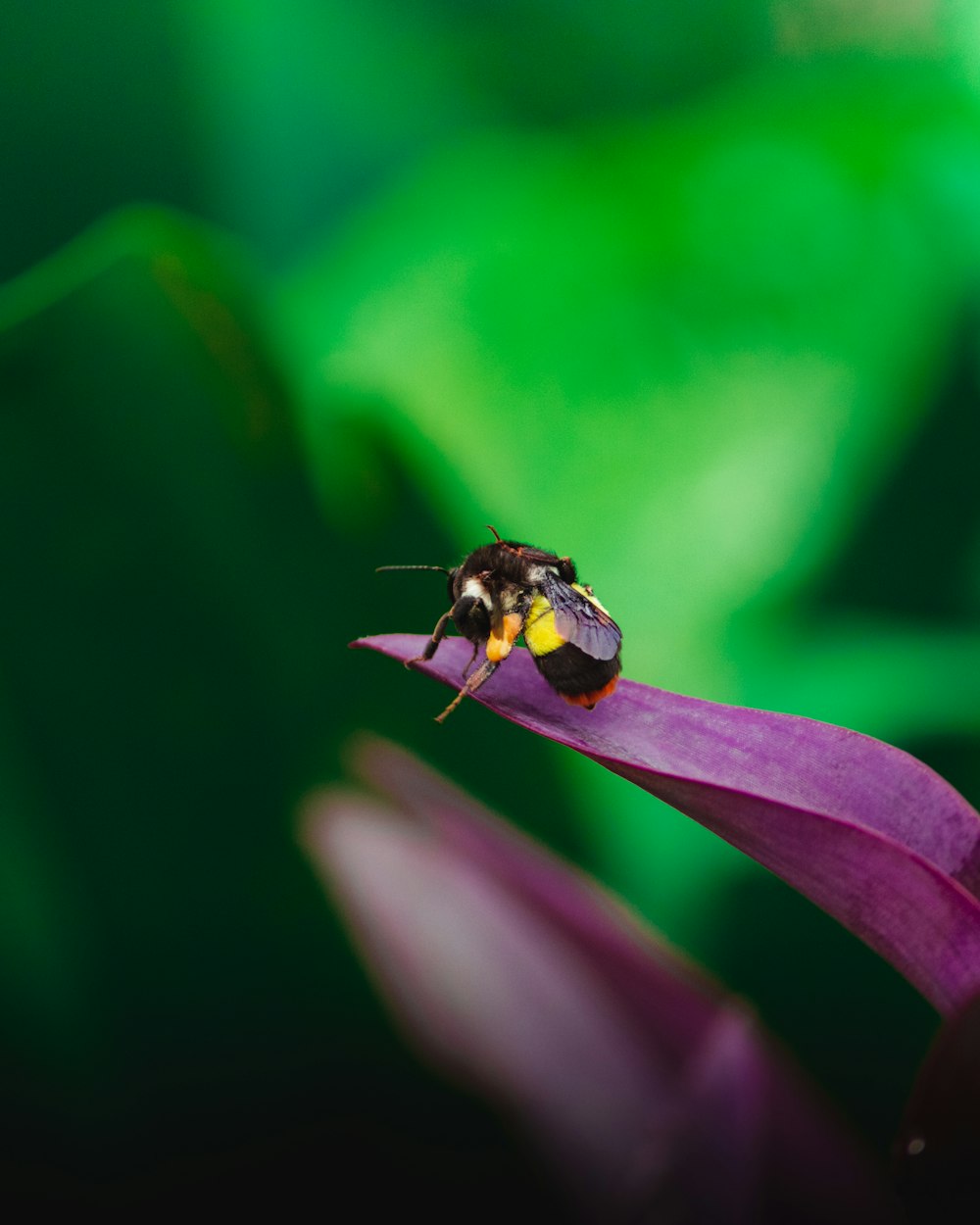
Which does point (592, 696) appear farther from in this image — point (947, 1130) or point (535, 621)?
point (947, 1130)

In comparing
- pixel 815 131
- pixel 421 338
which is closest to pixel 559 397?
pixel 421 338

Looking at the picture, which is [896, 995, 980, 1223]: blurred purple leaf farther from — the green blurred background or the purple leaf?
the green blurred background

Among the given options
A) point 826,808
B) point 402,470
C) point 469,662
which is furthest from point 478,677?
point 402,470

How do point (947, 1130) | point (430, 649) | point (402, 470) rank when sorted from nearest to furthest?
point (947, 1130) → point (430, 649) → point (402, 470)

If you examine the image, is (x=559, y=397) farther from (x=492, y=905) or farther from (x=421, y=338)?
(x=492, y=905)

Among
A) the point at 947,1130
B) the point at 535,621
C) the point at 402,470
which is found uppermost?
the point at 402,470

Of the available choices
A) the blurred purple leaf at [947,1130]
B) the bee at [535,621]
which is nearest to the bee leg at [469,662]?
the bee at [535,621]

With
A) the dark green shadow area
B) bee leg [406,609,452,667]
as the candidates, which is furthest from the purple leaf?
the dark green shadow area

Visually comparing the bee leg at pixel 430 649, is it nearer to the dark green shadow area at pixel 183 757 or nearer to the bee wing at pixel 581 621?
the bee wing at pixel 581 621
